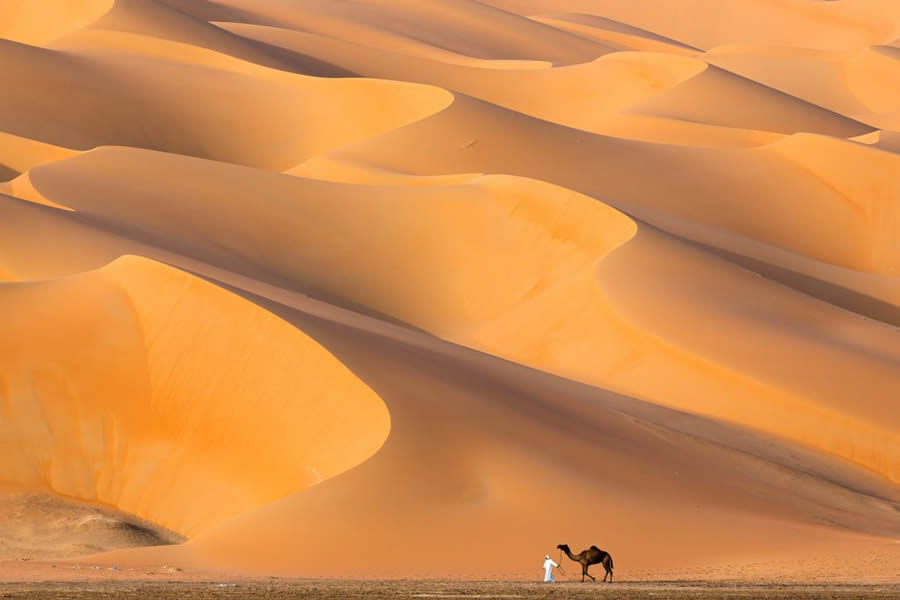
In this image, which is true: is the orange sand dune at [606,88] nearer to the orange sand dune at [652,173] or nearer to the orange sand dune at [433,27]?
the orange sand dune at [433,27]

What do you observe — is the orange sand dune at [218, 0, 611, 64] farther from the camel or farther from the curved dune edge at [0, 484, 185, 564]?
the camel

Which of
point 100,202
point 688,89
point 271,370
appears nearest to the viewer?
point 271,370

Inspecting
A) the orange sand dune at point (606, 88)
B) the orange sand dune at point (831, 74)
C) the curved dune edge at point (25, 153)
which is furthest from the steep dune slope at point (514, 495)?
the orange sand dune at point (831, 74)

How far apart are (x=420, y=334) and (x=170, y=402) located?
515cm

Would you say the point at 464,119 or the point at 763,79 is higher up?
the point at 763,79

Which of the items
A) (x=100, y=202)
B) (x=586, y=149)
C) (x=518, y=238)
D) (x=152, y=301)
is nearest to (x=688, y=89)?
(x=586, y=149)

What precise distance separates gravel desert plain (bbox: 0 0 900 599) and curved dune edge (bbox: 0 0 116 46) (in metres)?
0.15

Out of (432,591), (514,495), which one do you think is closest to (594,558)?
(432,591)

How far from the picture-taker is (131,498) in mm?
18438

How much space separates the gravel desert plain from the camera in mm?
15820

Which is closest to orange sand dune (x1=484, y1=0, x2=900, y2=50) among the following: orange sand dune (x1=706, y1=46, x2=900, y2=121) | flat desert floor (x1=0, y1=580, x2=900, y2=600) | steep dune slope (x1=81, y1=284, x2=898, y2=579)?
orange sand dune (x1=706, y1=46, x2=900, y2=121)

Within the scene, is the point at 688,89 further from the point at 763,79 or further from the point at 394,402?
the point at 394,402

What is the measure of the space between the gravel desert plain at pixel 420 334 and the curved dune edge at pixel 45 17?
15 cm

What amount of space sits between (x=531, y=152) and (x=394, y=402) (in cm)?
1888
